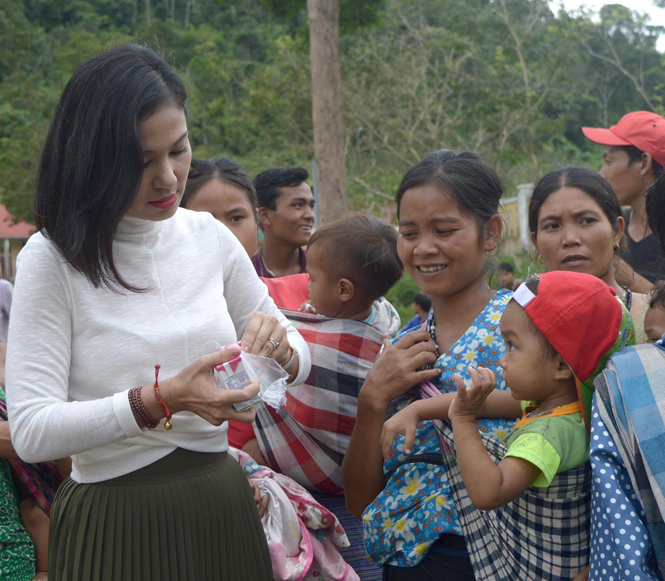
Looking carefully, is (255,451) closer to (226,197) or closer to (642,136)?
(226,197)

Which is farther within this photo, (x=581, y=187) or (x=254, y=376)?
(x=581, y=187)

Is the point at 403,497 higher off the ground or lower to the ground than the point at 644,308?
lower

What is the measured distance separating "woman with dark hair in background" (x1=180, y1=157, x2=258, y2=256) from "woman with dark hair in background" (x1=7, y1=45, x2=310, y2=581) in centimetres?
140

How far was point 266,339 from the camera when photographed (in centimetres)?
195

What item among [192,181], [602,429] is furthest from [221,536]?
[192,181]

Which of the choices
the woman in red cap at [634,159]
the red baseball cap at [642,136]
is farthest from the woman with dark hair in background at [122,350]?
the red baseball cap at [642,136]

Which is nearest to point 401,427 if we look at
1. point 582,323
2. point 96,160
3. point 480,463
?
point 480,463

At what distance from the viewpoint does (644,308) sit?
2.59 m

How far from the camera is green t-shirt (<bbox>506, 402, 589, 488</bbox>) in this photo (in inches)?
70.0

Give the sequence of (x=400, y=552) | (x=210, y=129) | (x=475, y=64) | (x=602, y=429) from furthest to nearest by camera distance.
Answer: (x=210, y=129) → (x=475, y=64) → (x=400, y=552) → (x=602, y=429)

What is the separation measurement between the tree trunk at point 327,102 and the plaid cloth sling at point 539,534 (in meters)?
7.16

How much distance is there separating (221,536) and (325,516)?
0.60 metres

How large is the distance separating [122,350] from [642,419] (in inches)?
47.4

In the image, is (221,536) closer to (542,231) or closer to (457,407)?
(457,407)
